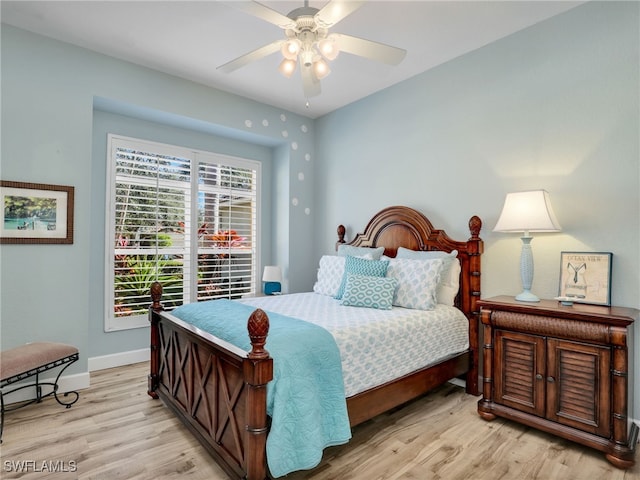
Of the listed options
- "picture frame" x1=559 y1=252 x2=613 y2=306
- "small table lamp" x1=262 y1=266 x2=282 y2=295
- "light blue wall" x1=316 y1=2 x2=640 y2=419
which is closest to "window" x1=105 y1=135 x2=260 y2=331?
"small table lamp" x1=262 y1=266 x2=282 y2=295

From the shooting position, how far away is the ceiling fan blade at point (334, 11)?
5.98 ft

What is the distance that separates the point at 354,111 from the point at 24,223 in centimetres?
347

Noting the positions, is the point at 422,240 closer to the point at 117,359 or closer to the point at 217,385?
the point at 217,385

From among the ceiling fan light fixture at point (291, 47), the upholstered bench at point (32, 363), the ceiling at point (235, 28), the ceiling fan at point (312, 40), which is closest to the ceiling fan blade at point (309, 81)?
the ceiling fan at point (312, 40)

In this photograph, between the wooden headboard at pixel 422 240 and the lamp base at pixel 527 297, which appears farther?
the wooden headboard at pixel 422 240

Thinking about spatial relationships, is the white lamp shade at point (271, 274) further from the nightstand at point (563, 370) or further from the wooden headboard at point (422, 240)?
the nightstand at point (563, 370)

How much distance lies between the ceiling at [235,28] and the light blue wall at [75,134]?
19 cm

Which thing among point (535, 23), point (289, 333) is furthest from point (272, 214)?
point (535, 23)

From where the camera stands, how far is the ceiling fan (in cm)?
189

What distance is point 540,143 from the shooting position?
9.07 feet

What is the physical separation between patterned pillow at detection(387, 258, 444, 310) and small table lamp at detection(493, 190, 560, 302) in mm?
587

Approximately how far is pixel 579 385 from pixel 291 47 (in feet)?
8.75

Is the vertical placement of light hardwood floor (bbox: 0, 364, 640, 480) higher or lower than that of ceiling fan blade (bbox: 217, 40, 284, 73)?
lower

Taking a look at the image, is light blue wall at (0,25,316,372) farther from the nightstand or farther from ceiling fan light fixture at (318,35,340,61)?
the nightstand
